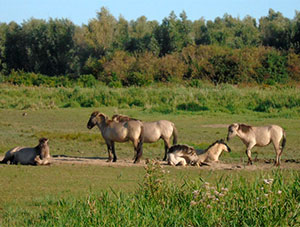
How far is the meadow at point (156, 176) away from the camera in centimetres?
778

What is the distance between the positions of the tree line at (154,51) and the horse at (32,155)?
27.7m

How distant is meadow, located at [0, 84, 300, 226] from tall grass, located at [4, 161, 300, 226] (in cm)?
2

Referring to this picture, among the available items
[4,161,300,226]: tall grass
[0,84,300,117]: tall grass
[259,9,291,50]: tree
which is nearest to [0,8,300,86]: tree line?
[259,9,291,50]: tree

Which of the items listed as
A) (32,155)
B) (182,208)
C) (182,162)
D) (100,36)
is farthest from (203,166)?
(100,36)

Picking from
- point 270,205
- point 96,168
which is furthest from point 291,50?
point 270,205

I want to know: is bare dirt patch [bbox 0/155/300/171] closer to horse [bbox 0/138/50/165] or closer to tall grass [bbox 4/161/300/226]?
horse [bbox 0/138/50/165]

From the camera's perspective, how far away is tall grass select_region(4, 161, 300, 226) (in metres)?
7.55

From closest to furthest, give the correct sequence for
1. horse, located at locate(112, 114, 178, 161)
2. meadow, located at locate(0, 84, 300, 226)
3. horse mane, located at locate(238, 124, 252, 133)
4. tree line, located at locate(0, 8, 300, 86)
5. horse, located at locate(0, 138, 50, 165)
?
meadow, located at locate(0, 84, 300, 226) < horse, located at locate(0, 138, 50, 165) < horse mane, located at locate(238, 124, 252, 133) < horse, located at locate(112, 114, 178, 161) < tree line, located at locate(0, 8, 300, 86)

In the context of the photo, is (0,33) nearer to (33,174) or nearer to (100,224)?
(33,174)

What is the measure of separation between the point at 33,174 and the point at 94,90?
23.1m

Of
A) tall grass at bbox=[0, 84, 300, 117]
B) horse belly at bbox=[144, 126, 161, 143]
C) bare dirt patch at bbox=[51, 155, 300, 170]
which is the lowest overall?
bare dirt patch at bbox=[51, 155, 300, 170]

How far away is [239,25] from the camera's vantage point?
65312 millimetres

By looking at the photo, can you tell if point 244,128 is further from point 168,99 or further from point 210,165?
point 168,99

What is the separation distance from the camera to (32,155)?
1483 centimetres
